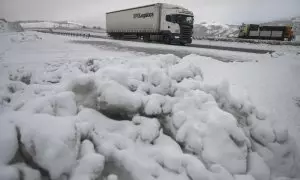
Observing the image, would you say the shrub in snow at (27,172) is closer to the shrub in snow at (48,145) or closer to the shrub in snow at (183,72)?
the shrub in snow at (48,145)

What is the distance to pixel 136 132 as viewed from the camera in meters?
4.48

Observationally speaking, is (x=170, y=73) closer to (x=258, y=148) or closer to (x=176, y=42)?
(x=258, y=148)

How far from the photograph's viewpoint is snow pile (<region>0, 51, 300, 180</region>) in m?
3.47

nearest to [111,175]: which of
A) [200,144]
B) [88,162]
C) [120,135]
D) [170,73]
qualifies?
[88,162]

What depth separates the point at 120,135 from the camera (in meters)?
4.33

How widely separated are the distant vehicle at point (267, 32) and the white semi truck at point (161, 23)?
644 inches

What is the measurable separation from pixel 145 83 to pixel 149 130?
1.32 m

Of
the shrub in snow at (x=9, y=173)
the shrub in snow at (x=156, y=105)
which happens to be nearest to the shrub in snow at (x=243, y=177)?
the shrub in snow at (x=156, y=105)

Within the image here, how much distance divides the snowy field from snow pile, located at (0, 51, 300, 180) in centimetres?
2

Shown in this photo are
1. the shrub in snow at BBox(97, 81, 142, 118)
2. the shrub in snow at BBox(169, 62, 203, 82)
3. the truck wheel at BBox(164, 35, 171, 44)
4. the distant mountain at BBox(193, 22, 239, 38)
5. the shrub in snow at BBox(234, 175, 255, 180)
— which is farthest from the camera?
the distant mountain at BBox(193, 22, 239, 38)

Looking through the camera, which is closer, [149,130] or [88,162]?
[88,162]

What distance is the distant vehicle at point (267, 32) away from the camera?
32.3 metres

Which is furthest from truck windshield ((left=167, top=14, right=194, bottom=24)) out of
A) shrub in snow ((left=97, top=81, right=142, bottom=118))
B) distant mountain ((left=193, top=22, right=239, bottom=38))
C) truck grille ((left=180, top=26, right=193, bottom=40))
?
distant mountain ((left=193, top=22, right=239, bottom=38))

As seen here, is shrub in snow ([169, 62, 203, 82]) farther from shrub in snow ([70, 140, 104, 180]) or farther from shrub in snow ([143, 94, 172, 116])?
shrub in snow ([70, 140, 104, 180])
